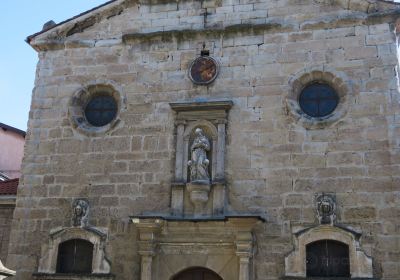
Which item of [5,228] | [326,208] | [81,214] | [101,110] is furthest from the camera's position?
[5,228]

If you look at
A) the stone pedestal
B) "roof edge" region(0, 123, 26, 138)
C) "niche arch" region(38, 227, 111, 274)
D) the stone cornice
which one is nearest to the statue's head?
the stone pedestal

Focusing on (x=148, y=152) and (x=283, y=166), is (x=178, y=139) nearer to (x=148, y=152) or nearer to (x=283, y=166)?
(x=148, y=152)

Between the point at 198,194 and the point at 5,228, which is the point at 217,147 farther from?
the point at 5,228

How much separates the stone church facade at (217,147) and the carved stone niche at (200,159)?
0.08ft

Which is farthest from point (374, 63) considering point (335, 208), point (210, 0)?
point (210, 0)

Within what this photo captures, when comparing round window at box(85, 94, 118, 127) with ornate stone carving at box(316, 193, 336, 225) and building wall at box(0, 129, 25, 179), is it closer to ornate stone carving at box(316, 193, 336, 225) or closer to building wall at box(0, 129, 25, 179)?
ornate stone carving at box(316, 193, 336, 225)

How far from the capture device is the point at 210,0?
10.9 metres

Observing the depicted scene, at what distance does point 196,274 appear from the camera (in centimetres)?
946

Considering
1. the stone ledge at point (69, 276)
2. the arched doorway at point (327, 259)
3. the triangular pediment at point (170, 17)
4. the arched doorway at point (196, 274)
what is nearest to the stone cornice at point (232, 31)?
the triangular pediment at point (170, 17)

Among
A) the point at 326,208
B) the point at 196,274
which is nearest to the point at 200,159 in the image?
the point at 196,274

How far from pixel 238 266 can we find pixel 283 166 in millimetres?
1877

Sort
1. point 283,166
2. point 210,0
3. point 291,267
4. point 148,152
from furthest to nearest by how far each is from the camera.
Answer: point 210,0 → point 148,152 → point 283,166 → point 291,267

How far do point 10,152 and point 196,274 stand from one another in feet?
33.5

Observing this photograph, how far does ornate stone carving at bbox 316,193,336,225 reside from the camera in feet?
29.3
